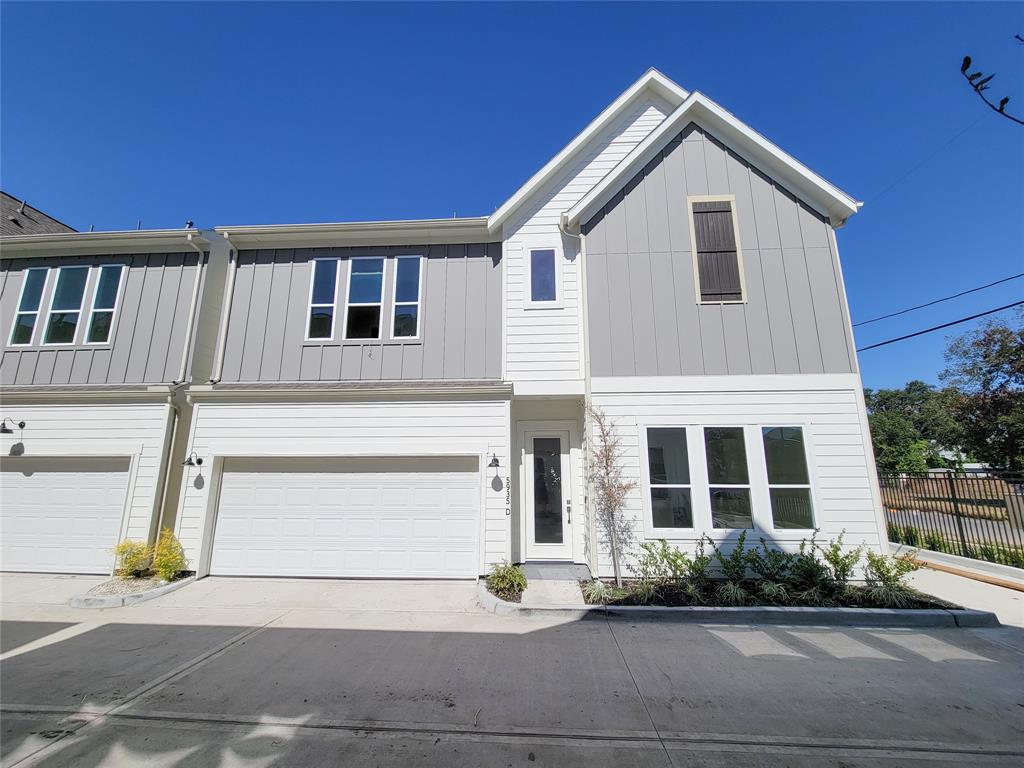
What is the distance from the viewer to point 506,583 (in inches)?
240

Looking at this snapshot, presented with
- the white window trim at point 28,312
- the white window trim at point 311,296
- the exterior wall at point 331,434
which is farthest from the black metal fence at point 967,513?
the white window trim at point 28,312

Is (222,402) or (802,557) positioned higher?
(222,402)

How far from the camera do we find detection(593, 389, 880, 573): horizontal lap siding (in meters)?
6.48

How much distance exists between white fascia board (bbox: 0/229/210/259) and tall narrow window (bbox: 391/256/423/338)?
4.01m

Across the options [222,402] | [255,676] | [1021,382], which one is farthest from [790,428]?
[1021,382]

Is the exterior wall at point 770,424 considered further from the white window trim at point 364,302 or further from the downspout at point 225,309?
the downspout at point 225,309

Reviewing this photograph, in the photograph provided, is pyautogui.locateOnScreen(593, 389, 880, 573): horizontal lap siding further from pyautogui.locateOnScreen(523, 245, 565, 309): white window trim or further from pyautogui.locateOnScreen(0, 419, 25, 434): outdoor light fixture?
pyautogui.locateOnScreen(0, 419, 25, 434): outdoor light fixture

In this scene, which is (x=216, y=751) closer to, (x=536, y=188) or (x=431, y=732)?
(x=431, y=732)

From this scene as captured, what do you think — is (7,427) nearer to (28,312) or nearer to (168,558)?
(28,312)

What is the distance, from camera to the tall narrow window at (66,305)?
823 centimetres

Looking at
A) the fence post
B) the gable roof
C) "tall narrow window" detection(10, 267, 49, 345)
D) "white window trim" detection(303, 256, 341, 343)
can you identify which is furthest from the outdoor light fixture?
the fence post

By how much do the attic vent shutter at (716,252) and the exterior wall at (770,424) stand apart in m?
1.58

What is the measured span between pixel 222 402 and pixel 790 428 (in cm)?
983

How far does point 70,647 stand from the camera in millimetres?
→ 4672
